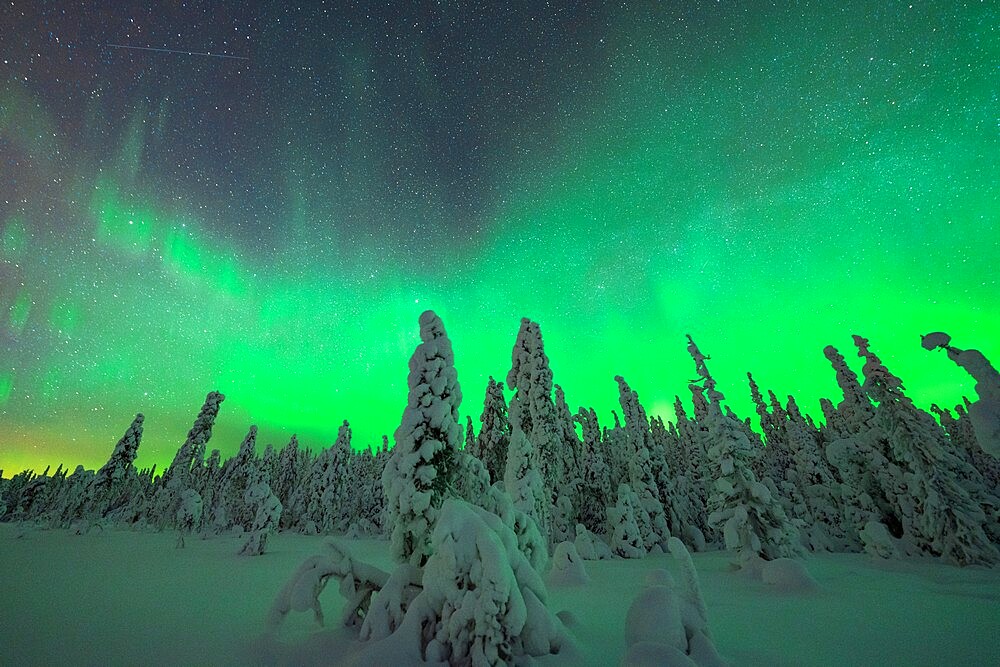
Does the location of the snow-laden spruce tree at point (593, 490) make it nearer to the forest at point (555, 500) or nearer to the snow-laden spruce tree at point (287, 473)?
the forest at point (555, 500)

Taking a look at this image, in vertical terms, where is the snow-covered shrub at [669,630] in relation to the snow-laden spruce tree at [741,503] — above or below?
below

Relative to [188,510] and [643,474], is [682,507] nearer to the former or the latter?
[643,474]

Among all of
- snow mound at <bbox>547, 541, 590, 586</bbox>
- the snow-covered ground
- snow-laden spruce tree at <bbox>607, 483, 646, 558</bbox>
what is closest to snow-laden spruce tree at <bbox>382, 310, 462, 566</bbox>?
the snow-covered ground

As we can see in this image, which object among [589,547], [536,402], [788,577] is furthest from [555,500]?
[788,577]

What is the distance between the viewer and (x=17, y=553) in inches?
802

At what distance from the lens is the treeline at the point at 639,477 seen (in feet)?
32.1

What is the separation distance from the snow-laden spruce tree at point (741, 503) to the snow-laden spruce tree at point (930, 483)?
21.6 ft

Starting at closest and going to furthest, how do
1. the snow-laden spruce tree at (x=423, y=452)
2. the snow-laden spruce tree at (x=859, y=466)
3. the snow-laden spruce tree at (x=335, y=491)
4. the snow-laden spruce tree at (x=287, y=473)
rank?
the snow-laden spruce tree at (x=423, y=452) → the snow-laden spruce tree at (x=859, y=466) → the snow-laden spruce tree at (x=335, y=491) → the snow-laden spruce tree at (x=287, y=473)

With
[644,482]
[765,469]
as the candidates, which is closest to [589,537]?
[644,482]

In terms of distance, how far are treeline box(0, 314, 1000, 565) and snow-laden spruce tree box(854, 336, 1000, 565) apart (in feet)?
0.20

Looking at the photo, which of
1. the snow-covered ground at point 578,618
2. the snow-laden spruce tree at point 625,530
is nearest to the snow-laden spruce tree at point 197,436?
the snow-covered ground at point 578,618

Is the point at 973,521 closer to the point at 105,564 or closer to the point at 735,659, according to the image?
the point at 735,659

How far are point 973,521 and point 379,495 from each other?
49.3 metres

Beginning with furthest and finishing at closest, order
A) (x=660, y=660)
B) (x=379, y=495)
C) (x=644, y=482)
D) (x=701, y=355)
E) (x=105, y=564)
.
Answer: (x=379, y=495), (x=644, y=482), (x=701, y=355), (x=105, y=564), (x=660, y=660)
